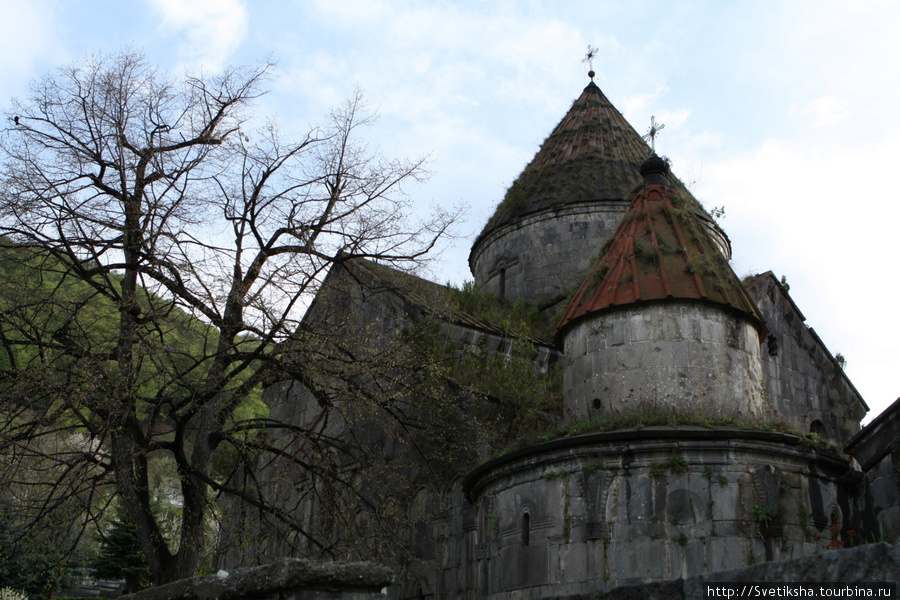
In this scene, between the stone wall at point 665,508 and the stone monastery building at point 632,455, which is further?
the stone monastery building at point 632,455

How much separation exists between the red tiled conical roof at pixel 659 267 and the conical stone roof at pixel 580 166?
5273 millimetres

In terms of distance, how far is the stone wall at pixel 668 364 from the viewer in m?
7.88

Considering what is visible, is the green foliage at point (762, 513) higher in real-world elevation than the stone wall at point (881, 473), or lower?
lower

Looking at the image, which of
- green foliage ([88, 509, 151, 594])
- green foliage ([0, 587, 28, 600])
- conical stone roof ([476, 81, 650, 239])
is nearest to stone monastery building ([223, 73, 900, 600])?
conical stone roof ([476, 81, 650, 239])

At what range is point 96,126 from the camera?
933 cm

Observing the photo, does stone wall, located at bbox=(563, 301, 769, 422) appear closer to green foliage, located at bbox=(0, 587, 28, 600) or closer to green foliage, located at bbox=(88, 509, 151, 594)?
green foliage, located at bbox=(0, 587, 28, 600)

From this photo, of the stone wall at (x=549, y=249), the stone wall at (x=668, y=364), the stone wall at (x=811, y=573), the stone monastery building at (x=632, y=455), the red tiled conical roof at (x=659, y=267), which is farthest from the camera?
the stone wall at (x=549, y=249)

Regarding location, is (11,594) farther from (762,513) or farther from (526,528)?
(762,513)

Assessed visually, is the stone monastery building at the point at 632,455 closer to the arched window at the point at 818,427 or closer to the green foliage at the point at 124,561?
the arched window at the point at 818,427

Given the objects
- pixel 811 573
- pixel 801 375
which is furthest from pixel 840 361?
pixel 811 573

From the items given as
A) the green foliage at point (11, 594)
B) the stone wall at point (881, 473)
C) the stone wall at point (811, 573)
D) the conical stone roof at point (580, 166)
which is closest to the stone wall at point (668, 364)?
the stone wall at point (881, 473)

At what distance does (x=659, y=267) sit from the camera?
851cm

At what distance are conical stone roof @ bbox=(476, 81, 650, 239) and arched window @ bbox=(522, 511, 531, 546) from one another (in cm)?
840

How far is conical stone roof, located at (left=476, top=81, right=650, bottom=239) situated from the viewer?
1505 centimetres
